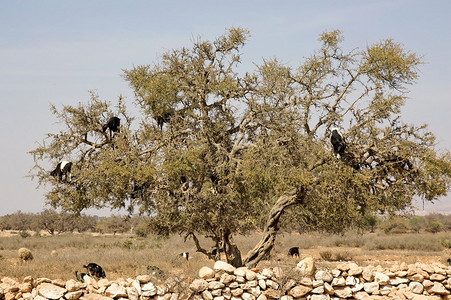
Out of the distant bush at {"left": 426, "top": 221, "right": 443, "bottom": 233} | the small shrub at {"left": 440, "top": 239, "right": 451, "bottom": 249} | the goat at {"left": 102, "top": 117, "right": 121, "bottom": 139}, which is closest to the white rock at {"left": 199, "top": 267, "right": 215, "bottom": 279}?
the goat at {"left": 102, "top": 117, "right": 121, "bottom": 139}

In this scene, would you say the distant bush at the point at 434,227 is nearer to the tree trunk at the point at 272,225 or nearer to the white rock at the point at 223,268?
the tree trunk at the point at 272,225

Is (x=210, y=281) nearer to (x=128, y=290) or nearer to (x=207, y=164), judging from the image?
(x=128, y=290)

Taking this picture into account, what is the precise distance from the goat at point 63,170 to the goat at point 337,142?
7.27m

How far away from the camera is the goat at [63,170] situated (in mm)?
14135

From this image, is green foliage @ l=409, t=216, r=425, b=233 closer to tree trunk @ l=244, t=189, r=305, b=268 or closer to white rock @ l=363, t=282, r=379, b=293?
tree trunk @ l=244, t=189, r=305, b=268

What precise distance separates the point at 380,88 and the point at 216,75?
4895mm

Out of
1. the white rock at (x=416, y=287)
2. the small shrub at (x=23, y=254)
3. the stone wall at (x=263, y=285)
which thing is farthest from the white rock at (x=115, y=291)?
the small shrub at (x=23, y=254)

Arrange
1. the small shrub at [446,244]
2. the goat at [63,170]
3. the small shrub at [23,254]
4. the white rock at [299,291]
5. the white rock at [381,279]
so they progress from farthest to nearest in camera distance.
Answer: the small shrub at [446,244] < the small shrub at [23,254] < the goat at [63,170] < the white rock at [381,279] < the white rock at [299,291]

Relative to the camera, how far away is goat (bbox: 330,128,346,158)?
12828 mm

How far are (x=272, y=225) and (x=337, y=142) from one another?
10.5 feet

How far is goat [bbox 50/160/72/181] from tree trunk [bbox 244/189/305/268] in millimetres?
5683

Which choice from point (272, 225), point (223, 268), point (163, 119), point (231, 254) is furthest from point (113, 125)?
point (223, 268)

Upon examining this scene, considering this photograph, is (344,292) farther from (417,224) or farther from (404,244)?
(417,224)

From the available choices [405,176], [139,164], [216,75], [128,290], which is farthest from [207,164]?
[405,176]
